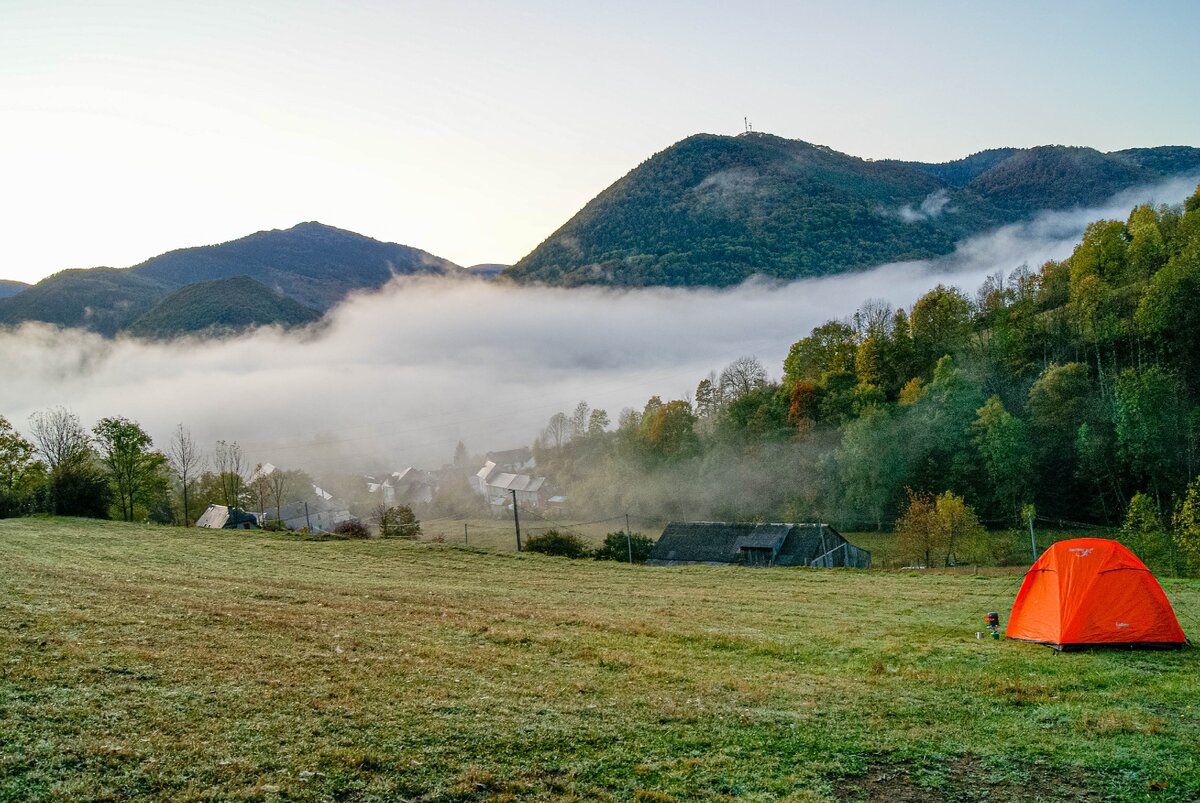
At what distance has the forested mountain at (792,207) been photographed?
159000 millimetres

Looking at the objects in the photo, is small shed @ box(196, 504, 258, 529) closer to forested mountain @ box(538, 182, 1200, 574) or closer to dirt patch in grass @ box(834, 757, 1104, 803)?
forested mountain @ box(538, 182, 1200, 574)

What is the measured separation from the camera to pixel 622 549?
6519cm

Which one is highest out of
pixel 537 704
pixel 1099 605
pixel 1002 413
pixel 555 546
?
pixel 1002 413

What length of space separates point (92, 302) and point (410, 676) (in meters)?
215

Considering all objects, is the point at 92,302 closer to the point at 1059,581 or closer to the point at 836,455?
the point at 836,455

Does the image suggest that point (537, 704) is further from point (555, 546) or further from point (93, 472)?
point (93, 472)

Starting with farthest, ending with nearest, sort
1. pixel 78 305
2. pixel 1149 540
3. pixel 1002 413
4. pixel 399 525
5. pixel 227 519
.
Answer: pixel 78 305, pixel 399 525, pixel 227 519, pixel 1002 413, pixel 1149 540

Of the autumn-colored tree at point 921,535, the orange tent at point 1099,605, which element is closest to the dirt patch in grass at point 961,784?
the orange tent at point 1099,605

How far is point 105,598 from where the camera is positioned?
1880 cm

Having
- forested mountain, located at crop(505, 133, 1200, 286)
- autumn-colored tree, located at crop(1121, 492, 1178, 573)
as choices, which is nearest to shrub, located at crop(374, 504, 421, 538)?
autumn-colored tree, located at crop(1121, 492, 1178, 573)

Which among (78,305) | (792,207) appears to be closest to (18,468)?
(78,305)

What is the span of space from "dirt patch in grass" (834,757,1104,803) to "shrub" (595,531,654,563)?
2116 inches

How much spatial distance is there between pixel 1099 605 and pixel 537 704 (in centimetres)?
1533

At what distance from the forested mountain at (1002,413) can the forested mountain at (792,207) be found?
64748 mm
